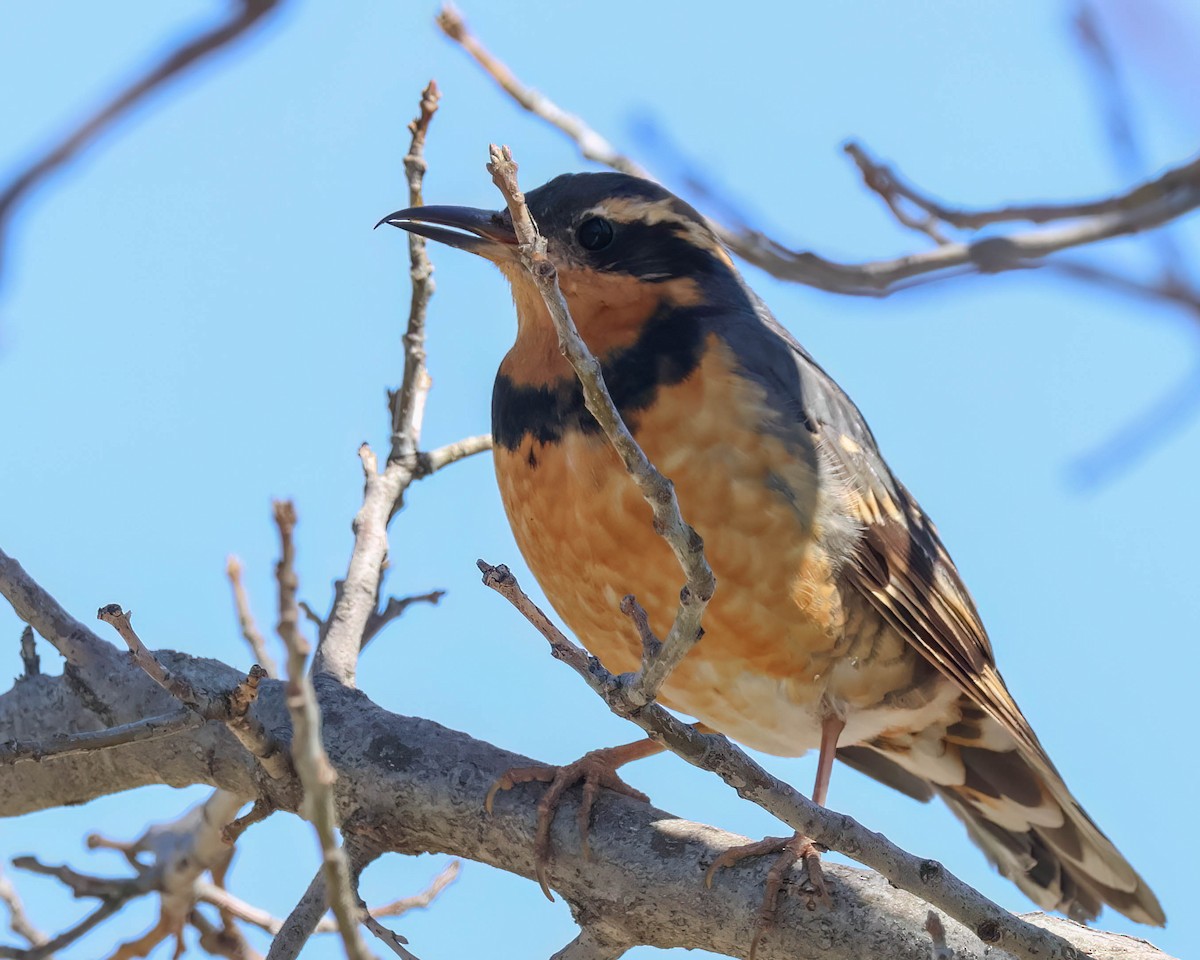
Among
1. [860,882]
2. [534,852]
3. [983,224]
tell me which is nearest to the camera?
[983,224]

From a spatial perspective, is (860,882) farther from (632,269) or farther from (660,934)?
(632,269)

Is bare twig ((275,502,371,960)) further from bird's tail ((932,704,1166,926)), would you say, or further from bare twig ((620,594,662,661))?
bird's tail ((932,704,1166,926))

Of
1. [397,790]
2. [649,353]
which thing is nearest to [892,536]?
[649,353]

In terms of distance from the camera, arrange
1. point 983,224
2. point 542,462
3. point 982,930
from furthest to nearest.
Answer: point 542,462
point 982,930
point 983,224

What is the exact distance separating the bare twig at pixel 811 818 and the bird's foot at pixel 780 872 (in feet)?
2.60

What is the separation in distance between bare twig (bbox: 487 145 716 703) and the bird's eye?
2466mm

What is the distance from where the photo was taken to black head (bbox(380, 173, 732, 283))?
5.57m

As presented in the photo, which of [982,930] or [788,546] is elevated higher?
[788,546]

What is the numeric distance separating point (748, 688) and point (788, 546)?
0.68m


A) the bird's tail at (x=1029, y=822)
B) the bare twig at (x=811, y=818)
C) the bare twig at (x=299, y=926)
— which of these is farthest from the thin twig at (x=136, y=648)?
the bird's tail at (x=1029, y=822)

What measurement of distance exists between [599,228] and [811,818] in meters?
2.97

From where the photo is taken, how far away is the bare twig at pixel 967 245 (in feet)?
8.79

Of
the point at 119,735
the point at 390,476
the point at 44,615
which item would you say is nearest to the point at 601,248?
the point at 390,476

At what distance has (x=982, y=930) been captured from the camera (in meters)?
3.63
